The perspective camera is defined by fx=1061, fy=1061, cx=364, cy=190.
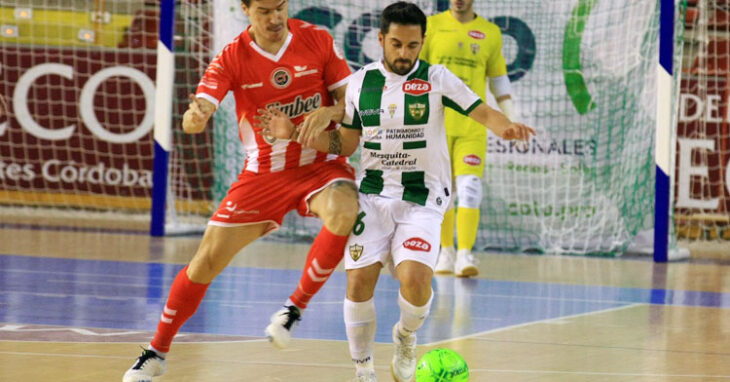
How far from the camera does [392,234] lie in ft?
14.6

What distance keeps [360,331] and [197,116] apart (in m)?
1.09

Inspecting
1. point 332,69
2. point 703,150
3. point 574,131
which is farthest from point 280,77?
point 703,150

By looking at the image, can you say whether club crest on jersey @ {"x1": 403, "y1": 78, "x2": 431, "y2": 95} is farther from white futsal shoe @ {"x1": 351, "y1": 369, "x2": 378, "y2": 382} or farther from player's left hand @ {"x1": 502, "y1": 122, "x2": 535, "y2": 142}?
white futsal shoe @ {"x1": 351, "y1": 369, "x2": 378, "y2": 382}

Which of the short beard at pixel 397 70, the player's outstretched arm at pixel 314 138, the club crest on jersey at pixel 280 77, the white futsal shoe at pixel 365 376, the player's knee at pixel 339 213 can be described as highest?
the short beard at pixel 397 70

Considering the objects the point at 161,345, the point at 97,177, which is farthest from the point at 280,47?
the point at 97,177

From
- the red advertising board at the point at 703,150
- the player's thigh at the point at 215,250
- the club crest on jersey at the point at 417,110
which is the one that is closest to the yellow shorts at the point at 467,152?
the red advertising board at the point at 703,150

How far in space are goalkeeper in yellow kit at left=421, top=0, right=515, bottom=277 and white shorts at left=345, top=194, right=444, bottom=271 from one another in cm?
378

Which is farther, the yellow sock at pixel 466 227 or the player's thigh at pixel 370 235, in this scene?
the yellow sock at pixel 466 227

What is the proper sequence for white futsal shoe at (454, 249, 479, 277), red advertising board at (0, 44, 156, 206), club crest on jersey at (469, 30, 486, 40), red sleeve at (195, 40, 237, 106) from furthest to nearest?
red advertising board at (0, 44, 156, 206), club crest on jersey at (469, 30, 486, 40), white futsal shoe at (454, 249, 479, 277), red sleeve at (195, 40, 237, 106)

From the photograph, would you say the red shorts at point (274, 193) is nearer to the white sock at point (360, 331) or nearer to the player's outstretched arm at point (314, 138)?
the player's outstretched arm at point (314, 138)

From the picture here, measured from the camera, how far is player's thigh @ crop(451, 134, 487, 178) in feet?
27.2

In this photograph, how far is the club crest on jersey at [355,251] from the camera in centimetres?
436

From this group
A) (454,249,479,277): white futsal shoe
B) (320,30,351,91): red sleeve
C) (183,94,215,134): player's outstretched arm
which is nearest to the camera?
(183,94,215,134): player's outstretched arm

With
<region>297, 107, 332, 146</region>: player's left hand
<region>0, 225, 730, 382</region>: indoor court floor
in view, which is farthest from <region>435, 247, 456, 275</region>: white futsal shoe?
<region>297, 107, 332, 146</region>: player's left hand
